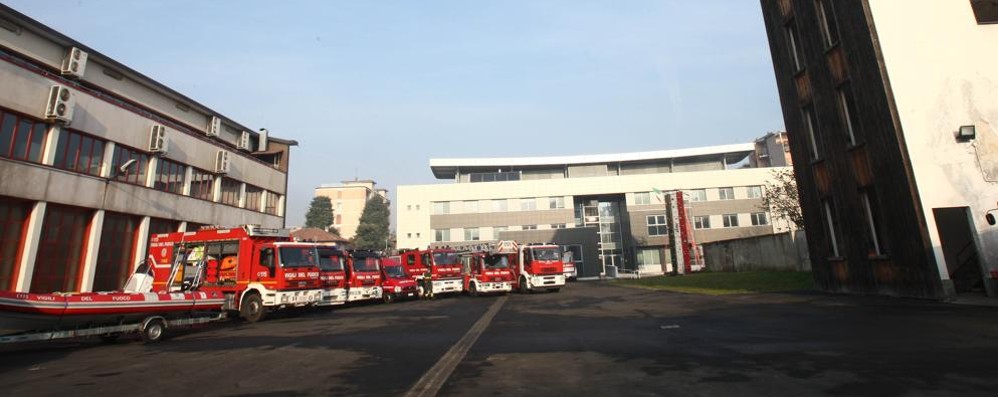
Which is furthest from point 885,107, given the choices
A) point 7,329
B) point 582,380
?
point 7,329

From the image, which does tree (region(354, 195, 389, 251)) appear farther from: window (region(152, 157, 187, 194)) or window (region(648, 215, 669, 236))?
window (region(152, 157, 187, 194))

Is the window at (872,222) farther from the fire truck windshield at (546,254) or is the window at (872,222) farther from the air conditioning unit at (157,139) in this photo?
the air conditioning unit at (157,139)

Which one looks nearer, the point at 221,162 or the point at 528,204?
the point at 221,162

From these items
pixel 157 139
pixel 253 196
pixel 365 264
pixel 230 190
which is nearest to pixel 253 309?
pixel 365 264

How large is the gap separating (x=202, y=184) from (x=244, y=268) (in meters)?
15.1

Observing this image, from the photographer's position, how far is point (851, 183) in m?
15.0

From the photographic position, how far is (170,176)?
25.7 meters

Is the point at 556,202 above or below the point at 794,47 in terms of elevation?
above

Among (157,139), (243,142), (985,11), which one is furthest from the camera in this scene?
(243,142)

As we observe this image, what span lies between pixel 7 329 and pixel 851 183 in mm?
21643

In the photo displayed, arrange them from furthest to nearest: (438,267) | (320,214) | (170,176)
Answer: (320,214) → (438,267) → (170,176)

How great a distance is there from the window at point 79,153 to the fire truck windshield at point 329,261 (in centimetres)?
1112

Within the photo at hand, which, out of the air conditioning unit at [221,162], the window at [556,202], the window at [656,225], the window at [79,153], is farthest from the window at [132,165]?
the window at [656,225]

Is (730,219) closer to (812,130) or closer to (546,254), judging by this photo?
(546,254)
